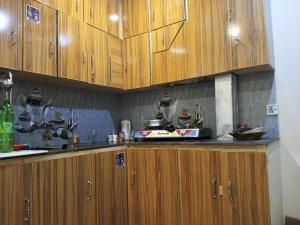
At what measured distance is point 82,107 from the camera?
2.86 meters

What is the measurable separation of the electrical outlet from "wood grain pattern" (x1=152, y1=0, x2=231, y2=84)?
0.55 meters

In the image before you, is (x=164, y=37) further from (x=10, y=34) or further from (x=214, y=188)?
(x=214, y=188)

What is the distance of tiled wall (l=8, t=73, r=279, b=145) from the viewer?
2.36 metres

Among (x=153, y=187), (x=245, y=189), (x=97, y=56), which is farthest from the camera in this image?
(x=97, y=56)

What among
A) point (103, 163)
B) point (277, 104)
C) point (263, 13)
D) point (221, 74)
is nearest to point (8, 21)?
point (103, 163)

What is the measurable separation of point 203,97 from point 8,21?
1898 mm

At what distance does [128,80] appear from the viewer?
2.95 meters

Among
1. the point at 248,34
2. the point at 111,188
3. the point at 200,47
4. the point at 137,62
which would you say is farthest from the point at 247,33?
the point at 111,188

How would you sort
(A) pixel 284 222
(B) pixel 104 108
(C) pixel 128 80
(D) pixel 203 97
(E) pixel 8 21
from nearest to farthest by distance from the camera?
(E) pixel 8 21 < (A) pixel 284 222 < (D) pixel 203 97 < (C) pixel 128 80 < (B) pixel 104 108

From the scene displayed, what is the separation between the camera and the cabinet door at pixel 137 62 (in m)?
2.82

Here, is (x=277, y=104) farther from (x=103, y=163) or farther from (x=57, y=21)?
(x=57, y=21)

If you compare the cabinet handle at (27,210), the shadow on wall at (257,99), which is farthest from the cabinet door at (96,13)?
the cabinet handle at (27,210)

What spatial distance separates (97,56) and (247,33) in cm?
146

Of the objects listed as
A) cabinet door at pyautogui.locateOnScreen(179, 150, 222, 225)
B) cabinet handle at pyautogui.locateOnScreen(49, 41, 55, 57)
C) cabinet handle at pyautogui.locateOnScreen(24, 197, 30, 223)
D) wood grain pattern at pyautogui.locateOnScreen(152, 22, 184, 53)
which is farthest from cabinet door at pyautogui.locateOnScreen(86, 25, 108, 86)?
cabinet handle at pyautogui.locateOnScreen(24, 197, 30, 223)
